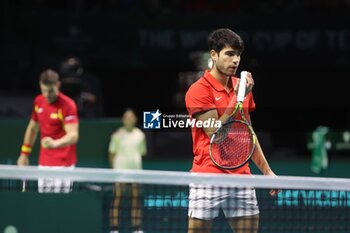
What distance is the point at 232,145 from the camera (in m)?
5.36

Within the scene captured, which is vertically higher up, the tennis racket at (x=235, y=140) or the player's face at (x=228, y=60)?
the player's face at (x=228, y=60)

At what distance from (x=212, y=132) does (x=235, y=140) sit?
0.19 meters

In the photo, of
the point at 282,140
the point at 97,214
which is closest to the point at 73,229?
the point at 97,214

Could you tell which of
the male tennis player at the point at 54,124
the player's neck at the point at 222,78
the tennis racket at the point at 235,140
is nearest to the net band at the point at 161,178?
the tennis racket at the point at 235,140

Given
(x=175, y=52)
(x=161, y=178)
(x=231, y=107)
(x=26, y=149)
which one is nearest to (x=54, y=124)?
(x=26, y=149)

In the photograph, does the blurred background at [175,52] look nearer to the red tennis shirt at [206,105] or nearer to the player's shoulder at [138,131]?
the player's shoulder at [138,131]

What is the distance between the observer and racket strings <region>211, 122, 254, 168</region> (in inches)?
207

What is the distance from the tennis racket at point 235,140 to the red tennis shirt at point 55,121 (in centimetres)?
309

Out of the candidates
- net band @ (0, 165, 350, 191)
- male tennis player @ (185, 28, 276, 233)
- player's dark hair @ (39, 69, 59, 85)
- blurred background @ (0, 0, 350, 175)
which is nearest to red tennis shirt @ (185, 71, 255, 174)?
male tennis player @ (185, 28, 276, 233)

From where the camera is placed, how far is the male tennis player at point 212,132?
5.11 m

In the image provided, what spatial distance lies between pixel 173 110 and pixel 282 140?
1.41 meters

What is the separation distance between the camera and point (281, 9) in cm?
1178

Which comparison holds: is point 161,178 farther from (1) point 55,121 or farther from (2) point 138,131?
(2) point 138,131

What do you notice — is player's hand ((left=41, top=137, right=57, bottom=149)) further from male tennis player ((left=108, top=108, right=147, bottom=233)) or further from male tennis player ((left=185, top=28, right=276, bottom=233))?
male tennis player ((left=185, top=28, right=276, bottom=233))
